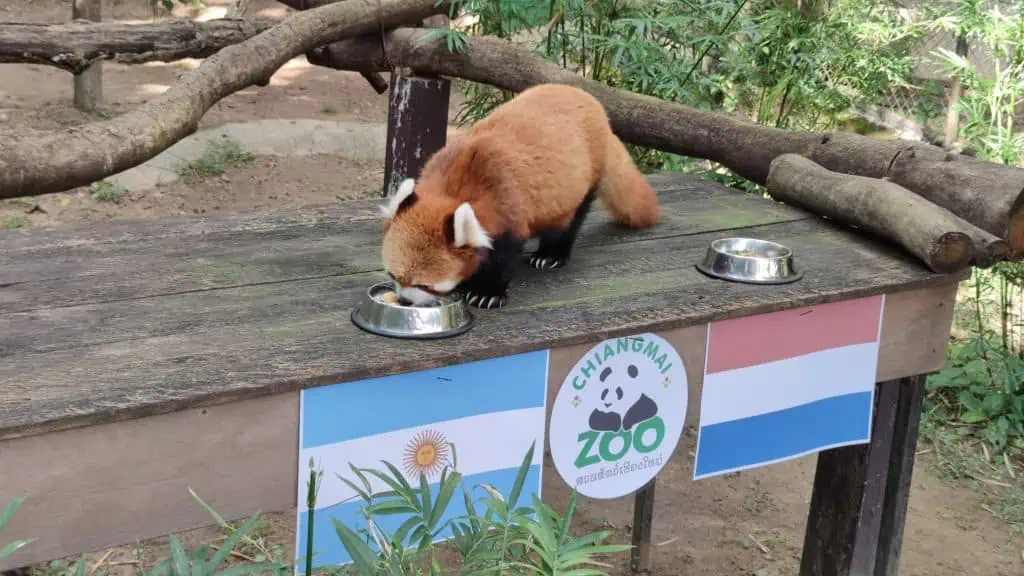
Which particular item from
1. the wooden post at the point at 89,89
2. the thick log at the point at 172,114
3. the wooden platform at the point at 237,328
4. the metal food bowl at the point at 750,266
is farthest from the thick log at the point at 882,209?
the wooden post at the point at 89,89

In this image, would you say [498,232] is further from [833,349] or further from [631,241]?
[833,349]

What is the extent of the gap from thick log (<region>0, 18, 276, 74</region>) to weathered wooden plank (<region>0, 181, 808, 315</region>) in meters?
1.78

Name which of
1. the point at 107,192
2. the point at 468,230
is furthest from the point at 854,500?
the point at 107,192

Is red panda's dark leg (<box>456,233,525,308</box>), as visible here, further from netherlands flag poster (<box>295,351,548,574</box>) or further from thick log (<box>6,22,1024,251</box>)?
thick log (<box>6,22,1024,251</box>)

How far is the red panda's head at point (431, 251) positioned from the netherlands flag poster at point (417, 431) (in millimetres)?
241

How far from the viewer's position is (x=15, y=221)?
17.4 ft

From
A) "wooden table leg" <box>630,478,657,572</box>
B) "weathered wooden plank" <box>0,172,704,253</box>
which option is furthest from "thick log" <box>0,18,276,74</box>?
"wooden table leg" <box>630,478,657,572</box>

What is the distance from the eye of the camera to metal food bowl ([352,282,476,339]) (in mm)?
1771

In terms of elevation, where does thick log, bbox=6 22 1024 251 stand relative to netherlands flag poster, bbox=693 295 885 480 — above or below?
above

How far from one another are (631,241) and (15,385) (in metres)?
1.51

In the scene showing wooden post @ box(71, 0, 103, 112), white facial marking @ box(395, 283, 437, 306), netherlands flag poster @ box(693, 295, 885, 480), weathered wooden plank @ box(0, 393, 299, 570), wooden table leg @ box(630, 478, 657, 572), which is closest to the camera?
weathered wooden plank @ box(0, 393, 299, 570)

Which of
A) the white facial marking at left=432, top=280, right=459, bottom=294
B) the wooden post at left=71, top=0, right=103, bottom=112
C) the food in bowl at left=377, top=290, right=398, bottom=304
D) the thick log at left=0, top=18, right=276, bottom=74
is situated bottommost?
the wooden post at left=71, top=0, right=103, bottom=112

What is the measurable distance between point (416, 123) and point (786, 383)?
7.77 ft

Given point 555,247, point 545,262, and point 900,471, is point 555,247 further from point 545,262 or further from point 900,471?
point 900,471
